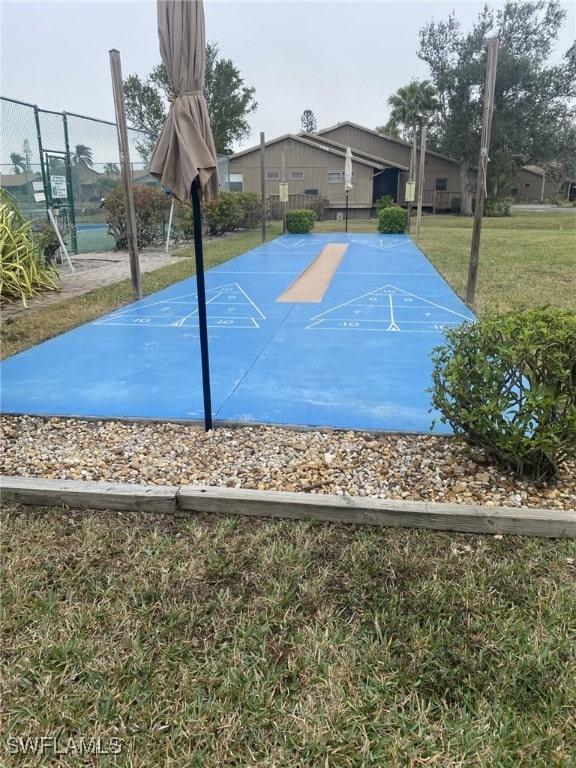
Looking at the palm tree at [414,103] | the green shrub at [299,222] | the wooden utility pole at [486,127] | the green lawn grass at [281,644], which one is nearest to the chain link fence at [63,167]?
the green shrub at [299,222]

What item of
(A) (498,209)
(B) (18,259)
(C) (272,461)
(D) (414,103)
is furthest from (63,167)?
(D) (414,103)

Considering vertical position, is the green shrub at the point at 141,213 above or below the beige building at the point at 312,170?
below

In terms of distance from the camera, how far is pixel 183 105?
10.1ft

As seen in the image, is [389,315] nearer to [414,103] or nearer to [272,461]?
[272,461]

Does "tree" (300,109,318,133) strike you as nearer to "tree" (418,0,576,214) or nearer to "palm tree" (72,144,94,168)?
"tree" (418,0,576,214)

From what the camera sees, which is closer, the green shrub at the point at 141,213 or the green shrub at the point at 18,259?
the green shrub at the point at 18,259

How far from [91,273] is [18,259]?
302 cm

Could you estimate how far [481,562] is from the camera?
2541mm

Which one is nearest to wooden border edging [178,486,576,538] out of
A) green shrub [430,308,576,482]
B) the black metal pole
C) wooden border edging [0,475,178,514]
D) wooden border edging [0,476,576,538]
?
wooden border edging [0,476,576,538]

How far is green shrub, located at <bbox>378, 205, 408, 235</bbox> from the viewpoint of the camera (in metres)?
20.3

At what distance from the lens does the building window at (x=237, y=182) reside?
97.3ft

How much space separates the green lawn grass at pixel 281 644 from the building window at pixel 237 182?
95.5 feet

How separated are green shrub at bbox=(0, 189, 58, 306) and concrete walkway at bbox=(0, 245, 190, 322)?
0.57 ft

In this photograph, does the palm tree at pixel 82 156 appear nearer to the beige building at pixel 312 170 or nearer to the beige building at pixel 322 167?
the beige building at pixel 322 167
